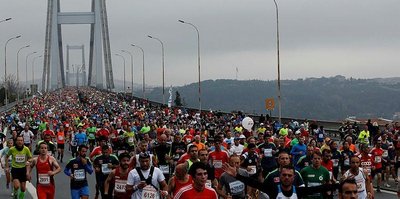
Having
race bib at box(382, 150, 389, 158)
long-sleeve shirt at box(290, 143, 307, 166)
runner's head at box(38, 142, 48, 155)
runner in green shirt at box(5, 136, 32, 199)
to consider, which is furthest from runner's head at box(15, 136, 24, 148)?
race bib at box(382, 150, 389, 158)

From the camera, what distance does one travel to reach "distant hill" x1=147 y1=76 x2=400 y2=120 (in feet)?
480

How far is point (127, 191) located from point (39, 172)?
9.99 ft

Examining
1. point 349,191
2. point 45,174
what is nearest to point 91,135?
point 45,174

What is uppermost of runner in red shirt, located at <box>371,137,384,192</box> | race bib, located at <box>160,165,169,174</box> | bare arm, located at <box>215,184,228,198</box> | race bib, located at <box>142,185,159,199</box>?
race bib, located at <box>142,185,159,199</box>

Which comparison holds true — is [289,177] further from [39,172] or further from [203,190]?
[39,172]

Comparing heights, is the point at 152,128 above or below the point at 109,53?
below

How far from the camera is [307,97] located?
16925cm

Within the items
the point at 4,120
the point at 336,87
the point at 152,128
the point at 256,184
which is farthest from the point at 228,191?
the point at 336,87

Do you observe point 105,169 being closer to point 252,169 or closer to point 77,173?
point 77,173

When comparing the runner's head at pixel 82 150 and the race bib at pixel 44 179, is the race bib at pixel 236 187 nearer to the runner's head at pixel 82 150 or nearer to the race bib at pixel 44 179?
the runner's head at pixel 82 150

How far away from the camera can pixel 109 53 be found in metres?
124

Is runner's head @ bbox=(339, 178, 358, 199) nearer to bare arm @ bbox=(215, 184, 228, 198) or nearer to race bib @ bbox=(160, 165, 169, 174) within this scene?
bare arm @ bbox=(215, 184, 228, 198)

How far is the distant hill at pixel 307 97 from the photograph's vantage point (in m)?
146

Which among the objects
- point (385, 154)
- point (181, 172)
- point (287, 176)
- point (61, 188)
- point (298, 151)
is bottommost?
point (61, 188)
